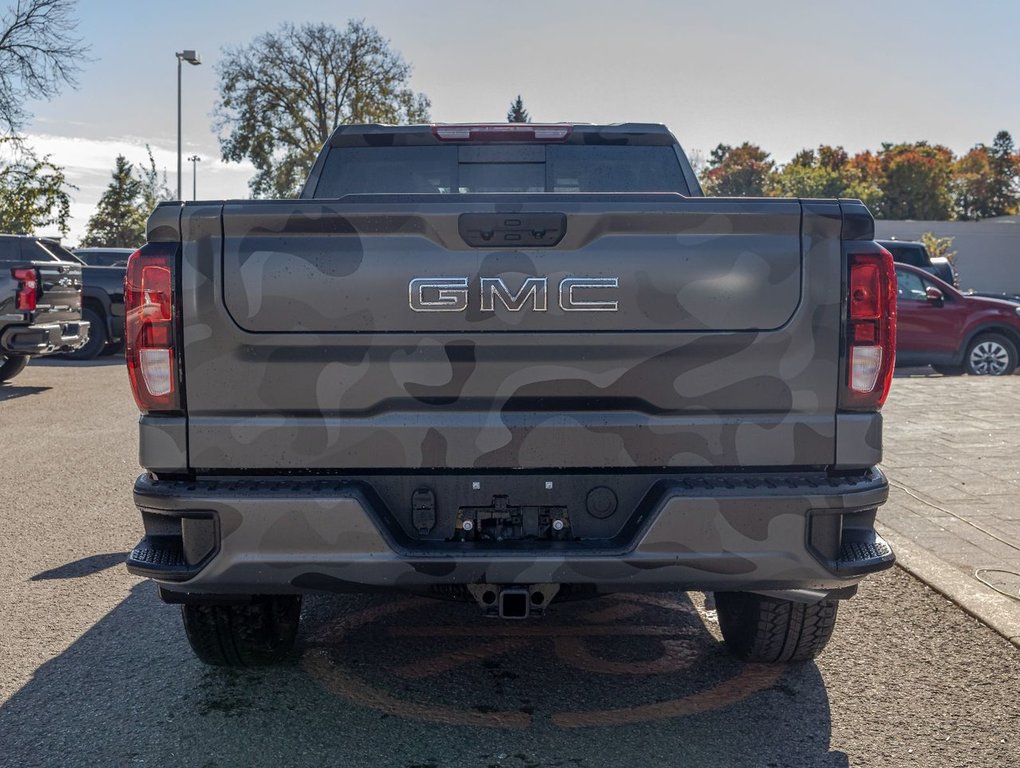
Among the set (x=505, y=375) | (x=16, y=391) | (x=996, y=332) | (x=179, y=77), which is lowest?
(x=16, y=391)

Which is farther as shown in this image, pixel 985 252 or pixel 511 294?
pixel 985 252

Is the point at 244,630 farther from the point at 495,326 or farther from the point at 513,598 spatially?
the point at 495,326

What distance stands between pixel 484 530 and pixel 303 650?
1.41 m

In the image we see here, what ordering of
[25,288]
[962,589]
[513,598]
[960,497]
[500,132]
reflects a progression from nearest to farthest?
[513,598], [500,132], [962,589], [960,497], [25,288]

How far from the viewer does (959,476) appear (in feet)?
26.3

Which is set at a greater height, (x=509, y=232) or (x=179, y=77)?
(x=179, y=77)

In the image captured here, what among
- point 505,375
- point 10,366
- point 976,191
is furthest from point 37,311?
point 976,191

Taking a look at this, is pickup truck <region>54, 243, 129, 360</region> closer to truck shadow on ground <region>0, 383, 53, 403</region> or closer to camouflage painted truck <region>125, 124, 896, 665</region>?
truck shadow on ground <region>0, 383, 53, 403</region>

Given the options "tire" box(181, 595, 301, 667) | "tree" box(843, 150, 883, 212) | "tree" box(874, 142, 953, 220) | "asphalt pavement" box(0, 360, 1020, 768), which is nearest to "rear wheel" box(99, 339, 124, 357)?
"asphalt pavement" box(0, 360, 1020, 768)

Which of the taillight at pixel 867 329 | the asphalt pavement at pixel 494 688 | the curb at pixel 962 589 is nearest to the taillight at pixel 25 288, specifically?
the asphalt pavement at pixel 494 688

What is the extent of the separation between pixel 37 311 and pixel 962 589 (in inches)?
462

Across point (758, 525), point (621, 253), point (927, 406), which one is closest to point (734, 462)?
point (758, 525)

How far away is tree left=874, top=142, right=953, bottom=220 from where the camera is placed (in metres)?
89.5

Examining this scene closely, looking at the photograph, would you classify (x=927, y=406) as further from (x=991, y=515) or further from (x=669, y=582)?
(x=669, y=582)
